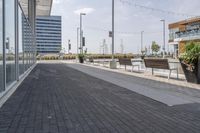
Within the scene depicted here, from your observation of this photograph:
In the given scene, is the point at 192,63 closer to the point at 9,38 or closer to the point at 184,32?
the point at 9,38

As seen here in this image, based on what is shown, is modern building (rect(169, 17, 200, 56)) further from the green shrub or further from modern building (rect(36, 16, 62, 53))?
the green shrub

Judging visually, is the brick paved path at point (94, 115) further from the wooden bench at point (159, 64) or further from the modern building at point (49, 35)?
the modern building at point (49, 35)

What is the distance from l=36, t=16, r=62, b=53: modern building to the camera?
100800 mm

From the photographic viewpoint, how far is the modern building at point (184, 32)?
58906mm

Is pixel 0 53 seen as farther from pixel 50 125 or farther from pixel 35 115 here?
pixel 50 125

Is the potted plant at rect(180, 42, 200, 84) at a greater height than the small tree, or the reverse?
the small tree

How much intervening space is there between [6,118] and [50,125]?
1123 millimetres

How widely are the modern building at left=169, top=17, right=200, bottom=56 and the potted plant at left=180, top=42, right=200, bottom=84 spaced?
37.0m

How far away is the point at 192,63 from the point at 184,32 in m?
52.6

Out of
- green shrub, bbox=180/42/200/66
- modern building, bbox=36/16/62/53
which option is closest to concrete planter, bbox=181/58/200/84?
green shrub, bbox=180/42/200/66

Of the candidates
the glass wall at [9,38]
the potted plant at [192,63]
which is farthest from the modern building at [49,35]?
the glass wall at [9,38]

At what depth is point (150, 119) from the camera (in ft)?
21.6

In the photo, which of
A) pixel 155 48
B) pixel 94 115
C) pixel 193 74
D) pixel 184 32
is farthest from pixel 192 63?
pixel 155 48

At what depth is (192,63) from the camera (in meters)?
13.4
